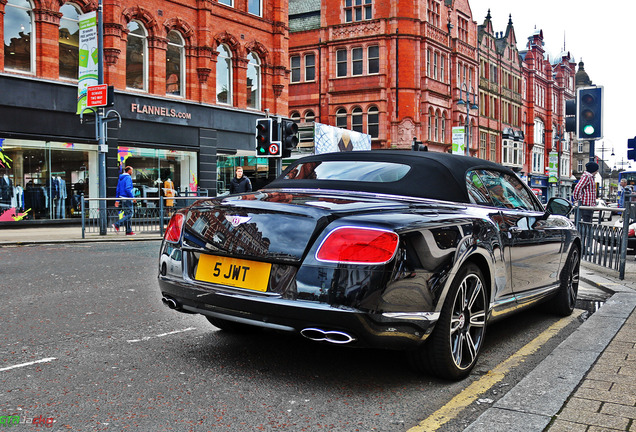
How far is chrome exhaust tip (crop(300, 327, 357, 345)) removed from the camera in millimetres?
3333

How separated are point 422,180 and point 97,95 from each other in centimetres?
1460

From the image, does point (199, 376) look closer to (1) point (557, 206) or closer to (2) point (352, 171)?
(2) point (352, 171)

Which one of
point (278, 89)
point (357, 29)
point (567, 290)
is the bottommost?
point (567, 290)

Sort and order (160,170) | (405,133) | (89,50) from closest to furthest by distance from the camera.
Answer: (89,50), (160,170), (405,133)

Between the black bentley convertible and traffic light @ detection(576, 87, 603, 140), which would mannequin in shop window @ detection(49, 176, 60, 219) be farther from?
the black bentley convertible

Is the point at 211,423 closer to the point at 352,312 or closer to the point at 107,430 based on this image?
the point at 107,430

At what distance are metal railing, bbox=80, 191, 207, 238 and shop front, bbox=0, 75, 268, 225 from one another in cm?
20

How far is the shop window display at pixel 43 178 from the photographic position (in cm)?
1967

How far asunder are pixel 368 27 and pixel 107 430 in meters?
43.8

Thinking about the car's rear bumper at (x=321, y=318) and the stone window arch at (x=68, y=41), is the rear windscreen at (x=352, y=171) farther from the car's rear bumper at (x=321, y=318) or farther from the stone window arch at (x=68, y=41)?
the stone window arch at (x=68, y=41)

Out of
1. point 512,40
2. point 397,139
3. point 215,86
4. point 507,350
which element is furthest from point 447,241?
point 512,40

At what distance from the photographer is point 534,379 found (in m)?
3.66

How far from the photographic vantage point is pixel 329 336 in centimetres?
336

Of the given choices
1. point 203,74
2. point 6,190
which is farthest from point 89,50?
point 203,74
